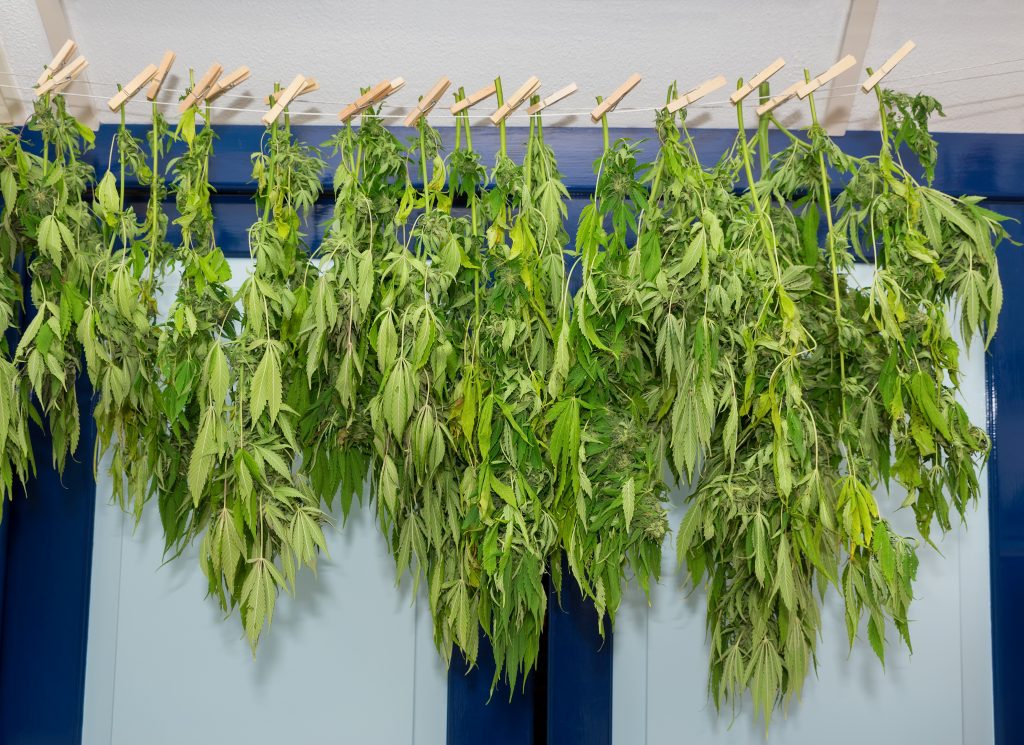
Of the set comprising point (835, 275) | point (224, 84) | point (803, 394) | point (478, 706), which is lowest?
point (478, 706)

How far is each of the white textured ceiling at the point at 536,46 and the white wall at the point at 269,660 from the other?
2.15 ft

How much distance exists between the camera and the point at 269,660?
4.35ft

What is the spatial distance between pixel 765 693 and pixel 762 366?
40cm

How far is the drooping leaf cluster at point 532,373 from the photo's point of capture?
1.06m

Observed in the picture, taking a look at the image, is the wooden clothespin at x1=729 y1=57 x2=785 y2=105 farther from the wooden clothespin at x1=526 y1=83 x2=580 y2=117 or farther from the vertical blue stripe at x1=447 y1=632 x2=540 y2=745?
the vertical blue stripe at x1=447 y1=632 x2=540 y2=745

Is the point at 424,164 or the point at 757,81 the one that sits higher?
the point at 757,81

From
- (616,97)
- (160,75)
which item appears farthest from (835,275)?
(160,75)

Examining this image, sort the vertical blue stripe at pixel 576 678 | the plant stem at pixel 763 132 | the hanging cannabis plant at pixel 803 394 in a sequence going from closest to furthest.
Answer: the hanging cannabis plant at pixel 803 394 < the plant stem at pixel 763 132 < the vertical blue stripe at pixel 576 678

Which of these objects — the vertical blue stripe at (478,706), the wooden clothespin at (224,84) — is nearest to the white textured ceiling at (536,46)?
the wooden clothespin at (224,84)

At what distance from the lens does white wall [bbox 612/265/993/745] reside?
1326mm

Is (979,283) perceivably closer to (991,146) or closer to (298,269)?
(991,146)

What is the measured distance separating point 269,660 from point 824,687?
84 centimetres

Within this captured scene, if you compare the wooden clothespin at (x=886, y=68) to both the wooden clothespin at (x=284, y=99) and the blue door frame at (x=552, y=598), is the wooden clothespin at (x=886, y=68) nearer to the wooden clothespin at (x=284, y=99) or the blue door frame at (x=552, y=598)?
the blue door frame at (x=552, y=598)

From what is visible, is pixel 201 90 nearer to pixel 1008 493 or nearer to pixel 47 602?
pixel 47 602
